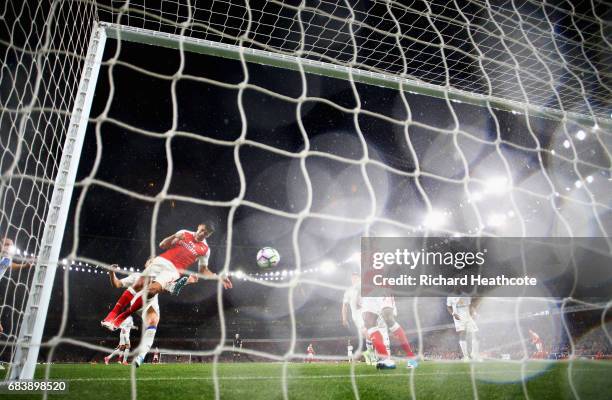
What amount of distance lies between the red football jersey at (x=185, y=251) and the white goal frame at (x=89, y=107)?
200cm

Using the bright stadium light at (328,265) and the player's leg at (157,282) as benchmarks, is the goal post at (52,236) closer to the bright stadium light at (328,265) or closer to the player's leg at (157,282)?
the player's leg at (157,282)

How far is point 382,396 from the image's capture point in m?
2.22

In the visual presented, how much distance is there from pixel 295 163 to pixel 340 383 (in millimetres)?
11170

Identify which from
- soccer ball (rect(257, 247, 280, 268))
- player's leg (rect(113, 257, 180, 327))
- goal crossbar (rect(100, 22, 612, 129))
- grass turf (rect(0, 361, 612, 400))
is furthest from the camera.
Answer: soccer ball (rect(257, 247, 280, 268))

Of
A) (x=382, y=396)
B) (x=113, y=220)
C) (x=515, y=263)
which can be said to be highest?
(x=113, y=220)

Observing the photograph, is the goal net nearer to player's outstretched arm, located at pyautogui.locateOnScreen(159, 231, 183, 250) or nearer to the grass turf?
the grass turf

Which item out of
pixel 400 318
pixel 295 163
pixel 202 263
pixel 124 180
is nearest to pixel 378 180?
pixel 295 163

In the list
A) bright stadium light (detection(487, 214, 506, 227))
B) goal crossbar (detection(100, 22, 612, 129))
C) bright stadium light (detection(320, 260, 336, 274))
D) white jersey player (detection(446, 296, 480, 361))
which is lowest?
white jersey player (detection(446, 296, 480, 361))

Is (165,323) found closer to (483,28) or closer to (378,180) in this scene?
(378,180)

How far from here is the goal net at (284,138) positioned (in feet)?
6.74

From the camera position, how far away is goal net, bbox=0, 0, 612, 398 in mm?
2055

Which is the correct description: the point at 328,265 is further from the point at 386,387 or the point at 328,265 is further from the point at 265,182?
the point at 386,387

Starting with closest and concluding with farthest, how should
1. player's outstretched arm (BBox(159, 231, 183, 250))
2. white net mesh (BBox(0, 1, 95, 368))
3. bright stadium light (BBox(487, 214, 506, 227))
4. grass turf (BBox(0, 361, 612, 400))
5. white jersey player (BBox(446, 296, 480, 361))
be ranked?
white net mesh (BBox(0, 1, 95, 368)) < grass turf (BBox(0, 361, 612, 400)) < player's outstretched arm (BBox(159, 231, 183, 250)) < white jersey player (BBox(446, 296, 480, 361)) < bright stadium light (BBox(487, 214, 506, 227))

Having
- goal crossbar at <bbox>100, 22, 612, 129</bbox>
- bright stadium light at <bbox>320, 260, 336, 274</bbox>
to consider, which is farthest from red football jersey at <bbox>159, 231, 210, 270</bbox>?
bright stadium light at <bbox>320, 260, 336, 274</bbox>
